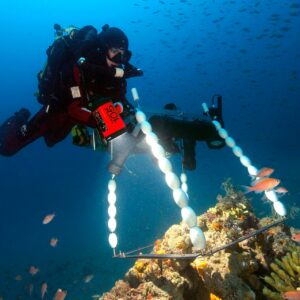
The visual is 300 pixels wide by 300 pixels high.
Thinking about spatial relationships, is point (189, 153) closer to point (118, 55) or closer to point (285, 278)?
point (118, 55)

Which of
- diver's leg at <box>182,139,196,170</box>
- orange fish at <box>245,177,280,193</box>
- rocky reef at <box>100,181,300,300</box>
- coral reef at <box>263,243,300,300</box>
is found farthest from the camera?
diver's leg at <box>182,139,196,170</box>

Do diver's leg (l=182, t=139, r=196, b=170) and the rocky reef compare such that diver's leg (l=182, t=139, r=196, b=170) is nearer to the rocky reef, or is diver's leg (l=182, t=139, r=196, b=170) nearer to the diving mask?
the rocky reef

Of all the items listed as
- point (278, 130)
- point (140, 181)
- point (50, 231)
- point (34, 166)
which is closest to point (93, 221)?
point (50, 231)

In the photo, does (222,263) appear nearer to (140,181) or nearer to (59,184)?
(140,181)

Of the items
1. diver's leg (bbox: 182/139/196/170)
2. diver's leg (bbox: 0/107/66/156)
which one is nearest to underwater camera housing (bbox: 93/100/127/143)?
diver's leg (bbox: 0/107/66/156)

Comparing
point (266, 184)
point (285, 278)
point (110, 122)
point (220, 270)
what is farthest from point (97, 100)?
A: point (285, 278)

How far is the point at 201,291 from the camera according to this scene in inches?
217

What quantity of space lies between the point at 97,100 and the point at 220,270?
3.30 metres

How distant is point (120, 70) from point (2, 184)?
8014 centimetres

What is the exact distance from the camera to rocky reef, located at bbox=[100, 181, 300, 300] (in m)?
4.84

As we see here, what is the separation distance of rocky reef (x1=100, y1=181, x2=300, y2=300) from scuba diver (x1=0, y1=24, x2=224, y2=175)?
1444mm

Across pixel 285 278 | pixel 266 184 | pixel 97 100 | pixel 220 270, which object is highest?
pixel 97 100

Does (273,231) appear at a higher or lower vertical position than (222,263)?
higher

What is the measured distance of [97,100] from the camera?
493 cm
